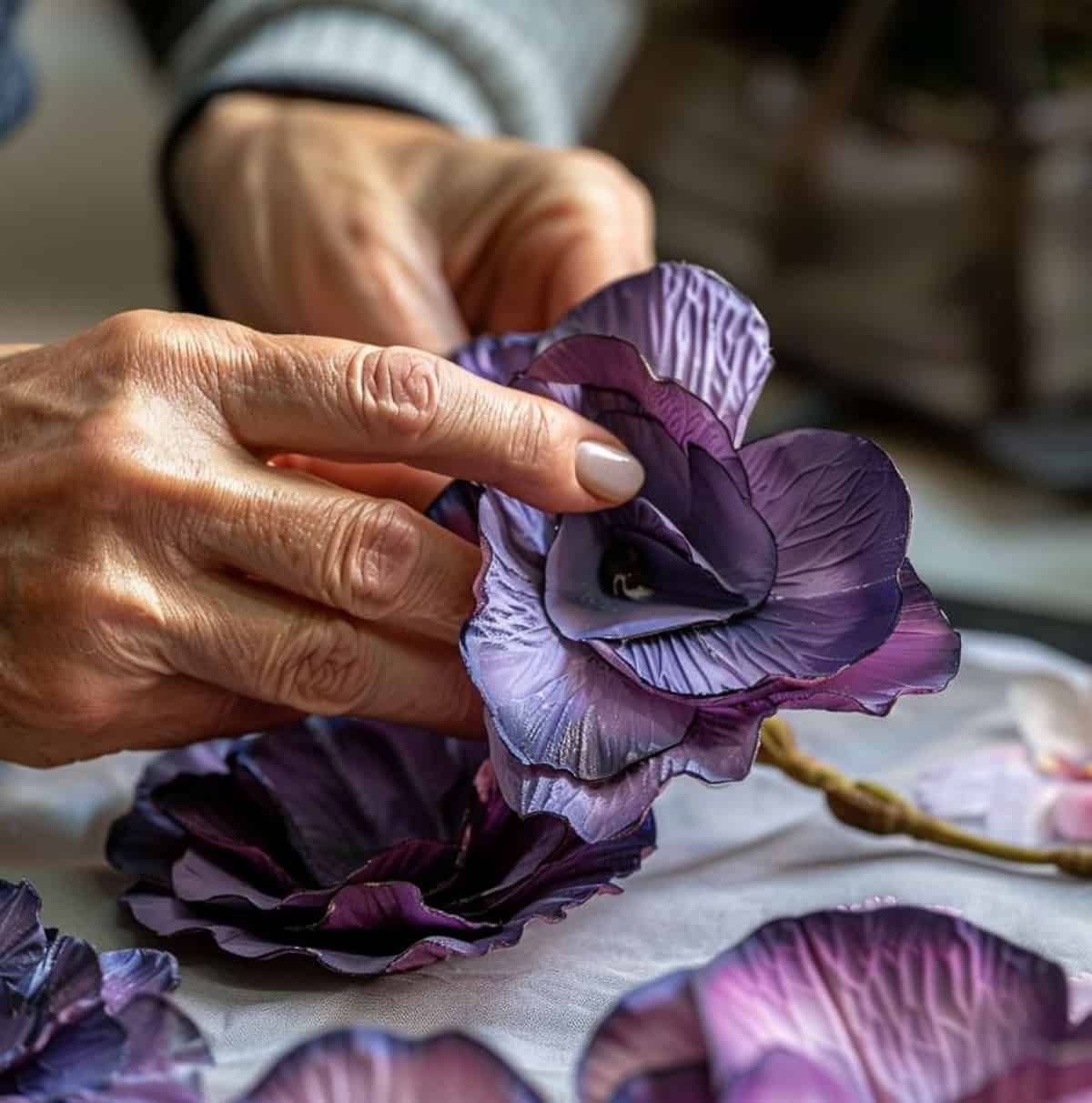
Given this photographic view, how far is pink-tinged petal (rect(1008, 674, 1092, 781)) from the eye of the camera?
20.4 inches

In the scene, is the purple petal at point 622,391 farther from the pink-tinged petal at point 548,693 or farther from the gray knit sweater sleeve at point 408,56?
the gray knit sweater sleeve at point 408,56

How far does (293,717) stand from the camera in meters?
0.47

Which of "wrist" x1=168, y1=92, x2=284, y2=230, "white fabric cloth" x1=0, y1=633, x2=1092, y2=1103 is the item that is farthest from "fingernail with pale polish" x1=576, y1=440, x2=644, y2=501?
"wrist" x1=168, y1=92, x2=284, y2=230

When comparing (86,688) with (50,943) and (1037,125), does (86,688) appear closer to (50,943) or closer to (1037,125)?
(50,943)

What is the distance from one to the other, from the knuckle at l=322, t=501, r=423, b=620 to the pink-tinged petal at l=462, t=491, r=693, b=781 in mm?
31

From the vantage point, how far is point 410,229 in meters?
0.75

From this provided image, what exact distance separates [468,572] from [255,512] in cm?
6

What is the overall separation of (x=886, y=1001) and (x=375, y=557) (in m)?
0.18

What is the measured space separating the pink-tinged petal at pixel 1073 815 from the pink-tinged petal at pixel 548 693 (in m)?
0.17

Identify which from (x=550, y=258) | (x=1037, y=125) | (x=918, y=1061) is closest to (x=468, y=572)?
(x=918, y=1061)

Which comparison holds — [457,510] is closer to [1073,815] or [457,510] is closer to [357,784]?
[357,784]

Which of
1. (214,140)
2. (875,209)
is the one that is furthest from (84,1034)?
(875,209)

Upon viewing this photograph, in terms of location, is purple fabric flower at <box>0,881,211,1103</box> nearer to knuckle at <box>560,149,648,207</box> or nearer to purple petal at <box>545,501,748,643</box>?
purple petal at <box>545,501,748,643</box>

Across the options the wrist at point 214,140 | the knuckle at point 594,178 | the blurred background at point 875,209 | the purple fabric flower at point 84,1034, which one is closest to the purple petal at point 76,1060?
the purple fabric flower at point 84,1034
